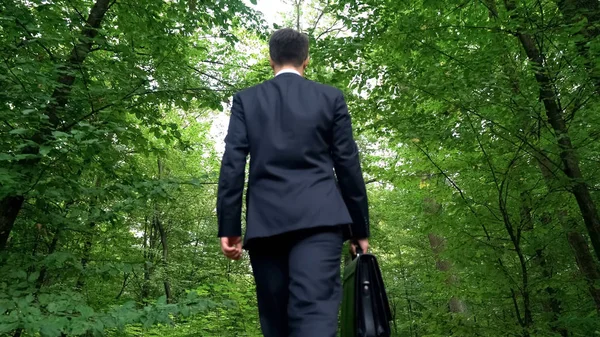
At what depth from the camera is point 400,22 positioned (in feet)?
20.0

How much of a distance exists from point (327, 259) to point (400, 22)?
485 centimetres

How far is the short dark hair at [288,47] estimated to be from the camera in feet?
7.48

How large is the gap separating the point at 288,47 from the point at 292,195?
742 millimetres

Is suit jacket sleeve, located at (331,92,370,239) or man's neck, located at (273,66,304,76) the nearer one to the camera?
suit jacket sleeve, located at (331,92,370,239)

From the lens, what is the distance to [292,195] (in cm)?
203

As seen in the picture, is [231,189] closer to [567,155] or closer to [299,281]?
[299,281]

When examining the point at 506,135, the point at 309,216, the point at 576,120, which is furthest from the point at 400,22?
the point at 309,216

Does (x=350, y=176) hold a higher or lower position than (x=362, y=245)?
higher

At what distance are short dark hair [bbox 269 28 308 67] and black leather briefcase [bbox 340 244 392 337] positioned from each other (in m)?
1.00

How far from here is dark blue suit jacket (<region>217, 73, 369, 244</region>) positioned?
2018 millimetres

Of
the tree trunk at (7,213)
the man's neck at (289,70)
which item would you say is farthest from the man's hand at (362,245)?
the tree trunk at (7,213)

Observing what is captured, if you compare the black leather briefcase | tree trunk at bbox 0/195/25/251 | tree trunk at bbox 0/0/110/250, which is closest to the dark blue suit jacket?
the black leather briefcase

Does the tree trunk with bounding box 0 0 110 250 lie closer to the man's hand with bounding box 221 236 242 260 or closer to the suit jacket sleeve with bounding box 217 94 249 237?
the suit jacket sleeve with bounding box 217 94 249 237

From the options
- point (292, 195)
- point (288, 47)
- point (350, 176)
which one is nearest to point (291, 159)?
point (292, 195)
